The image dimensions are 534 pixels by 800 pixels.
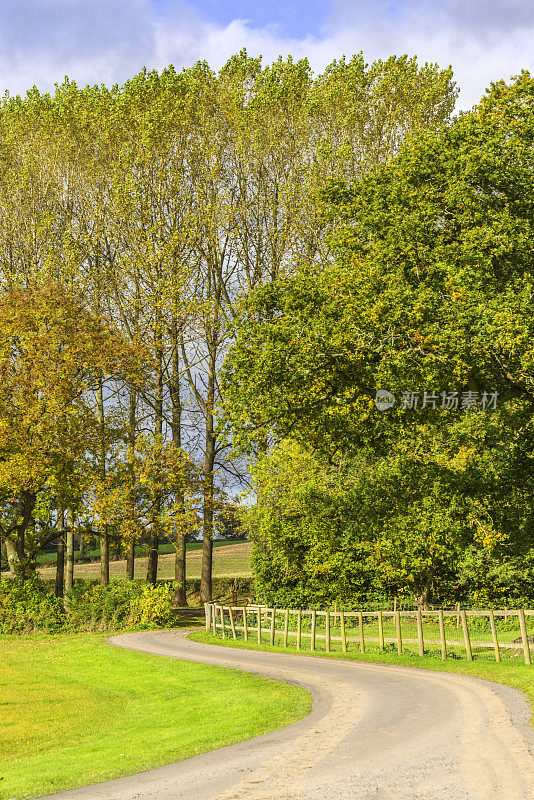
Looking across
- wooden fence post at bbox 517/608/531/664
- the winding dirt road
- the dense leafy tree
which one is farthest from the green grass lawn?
the dense leafy tree

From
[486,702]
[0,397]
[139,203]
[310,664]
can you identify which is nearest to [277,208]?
[139,203]

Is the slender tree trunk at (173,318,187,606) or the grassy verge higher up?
the slender tree trunk at (173,318,187,606)

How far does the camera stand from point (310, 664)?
Answer: 68.7 feet

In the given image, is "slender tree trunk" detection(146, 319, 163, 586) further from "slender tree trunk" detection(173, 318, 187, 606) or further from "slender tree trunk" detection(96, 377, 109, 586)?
"slender tree trunk" detection(96, 377, 109, 586)

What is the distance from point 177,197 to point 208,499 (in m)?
17.3

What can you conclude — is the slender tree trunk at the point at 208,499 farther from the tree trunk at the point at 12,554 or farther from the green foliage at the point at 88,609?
the tree trunk at the point at 12,554

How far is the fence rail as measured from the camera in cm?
2002

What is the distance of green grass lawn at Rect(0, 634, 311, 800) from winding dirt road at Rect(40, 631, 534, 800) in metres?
0.72

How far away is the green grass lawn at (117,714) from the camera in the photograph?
1030cm

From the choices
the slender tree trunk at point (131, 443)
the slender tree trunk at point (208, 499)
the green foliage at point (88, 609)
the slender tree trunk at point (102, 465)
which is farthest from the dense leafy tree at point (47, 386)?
the slender tree trunk at point (208, 499)

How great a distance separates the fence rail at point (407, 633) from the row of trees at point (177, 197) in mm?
9036

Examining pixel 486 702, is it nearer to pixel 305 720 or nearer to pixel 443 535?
pixel 305 720

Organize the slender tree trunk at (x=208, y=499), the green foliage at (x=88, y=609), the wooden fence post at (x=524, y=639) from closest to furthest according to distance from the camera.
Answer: the wooden fence post at (x=524, y=639) < the green foliage at (x=88, y=609) < the slender tree trunk at (x=208, y=499)

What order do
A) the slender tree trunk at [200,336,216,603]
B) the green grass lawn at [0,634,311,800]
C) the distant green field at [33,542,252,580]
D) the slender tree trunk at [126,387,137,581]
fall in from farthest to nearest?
the distant green field at [33,542,252,580]
the slender tree trunk at [200,336,216,603]
the slender tree trunk at [126,387,137,581]
the green grass lawn at [0,634,311,800]
